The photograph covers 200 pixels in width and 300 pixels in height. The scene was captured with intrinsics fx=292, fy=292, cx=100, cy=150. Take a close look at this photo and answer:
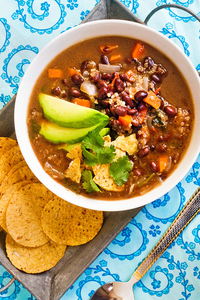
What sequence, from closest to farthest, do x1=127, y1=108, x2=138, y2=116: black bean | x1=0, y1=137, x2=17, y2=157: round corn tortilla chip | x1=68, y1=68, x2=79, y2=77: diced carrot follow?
x1=127, y1=108, x2=138, y2=116: black bean, x1=68, y1=68, x2=79, y2=77: diced carrot, x1=0, y1=137, x2=17, y2=157: round corn tortilla chip

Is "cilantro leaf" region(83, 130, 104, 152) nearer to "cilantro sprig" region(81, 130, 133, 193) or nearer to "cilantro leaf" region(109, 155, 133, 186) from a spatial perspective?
"cilantro sprig" region(81, 130, 133, 193)

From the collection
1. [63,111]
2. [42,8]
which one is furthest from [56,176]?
[42,8]

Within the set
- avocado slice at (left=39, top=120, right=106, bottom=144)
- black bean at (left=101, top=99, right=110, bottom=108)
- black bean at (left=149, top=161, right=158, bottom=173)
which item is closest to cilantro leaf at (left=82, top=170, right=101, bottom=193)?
avocado slice at (left=39, top=120, right=106, bottom=144)

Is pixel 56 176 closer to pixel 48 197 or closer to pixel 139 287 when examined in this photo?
pixel 48 197

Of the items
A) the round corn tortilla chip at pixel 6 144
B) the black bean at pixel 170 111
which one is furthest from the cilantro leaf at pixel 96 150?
the round corn tortilla chip at pixel 6 144

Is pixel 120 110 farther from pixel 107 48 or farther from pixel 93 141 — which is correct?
pixel 107 48
